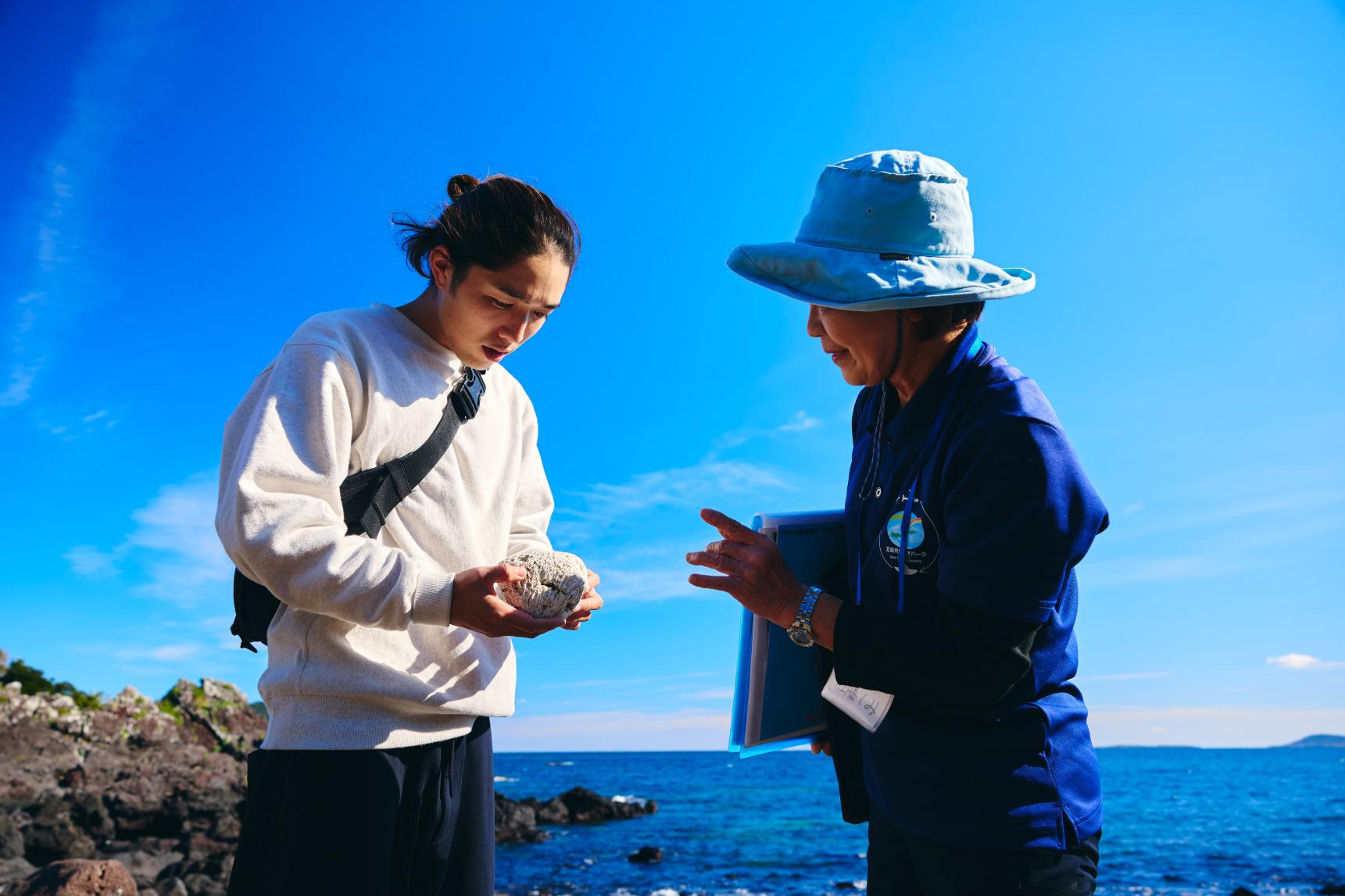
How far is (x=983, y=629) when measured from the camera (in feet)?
5.70

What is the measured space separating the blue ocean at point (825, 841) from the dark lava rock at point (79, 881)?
32.7ft

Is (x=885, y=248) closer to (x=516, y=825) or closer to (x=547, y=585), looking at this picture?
(x=547, y=585)

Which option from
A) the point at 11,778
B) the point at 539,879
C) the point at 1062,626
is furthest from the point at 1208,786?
the point at 1062,626

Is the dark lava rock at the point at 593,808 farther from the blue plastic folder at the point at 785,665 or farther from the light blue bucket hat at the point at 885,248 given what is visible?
the light blue bucket hat at the point at 885,248

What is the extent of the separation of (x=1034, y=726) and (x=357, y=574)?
1426 mm

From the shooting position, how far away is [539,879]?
1816 centimetres

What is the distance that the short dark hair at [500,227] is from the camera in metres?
2.20

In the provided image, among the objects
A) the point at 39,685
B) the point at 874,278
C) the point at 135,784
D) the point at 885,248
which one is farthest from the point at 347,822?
the point at 39,685

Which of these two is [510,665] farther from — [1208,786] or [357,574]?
[1208,786]

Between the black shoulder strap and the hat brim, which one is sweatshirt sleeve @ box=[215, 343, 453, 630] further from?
the hat brim

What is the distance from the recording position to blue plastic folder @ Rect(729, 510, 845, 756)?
2.35 m

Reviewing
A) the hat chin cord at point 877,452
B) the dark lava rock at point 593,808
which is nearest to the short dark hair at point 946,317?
the hat chin cord at point 877,452

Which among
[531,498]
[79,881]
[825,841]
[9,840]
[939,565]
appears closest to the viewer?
[939,565]

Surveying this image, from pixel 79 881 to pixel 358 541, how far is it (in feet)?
22.6
